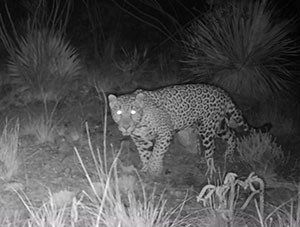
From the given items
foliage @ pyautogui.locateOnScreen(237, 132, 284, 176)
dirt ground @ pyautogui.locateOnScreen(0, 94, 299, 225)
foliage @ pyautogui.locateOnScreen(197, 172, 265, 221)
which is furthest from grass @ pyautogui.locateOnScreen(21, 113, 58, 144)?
foliage @ pyautogui.locateOnScreen(197, 172, 265, 221)

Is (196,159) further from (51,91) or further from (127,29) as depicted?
(127,29)

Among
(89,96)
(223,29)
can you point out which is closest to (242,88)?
(223,29)

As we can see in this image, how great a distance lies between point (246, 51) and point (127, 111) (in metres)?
3.61

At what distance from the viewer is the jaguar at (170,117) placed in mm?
6652

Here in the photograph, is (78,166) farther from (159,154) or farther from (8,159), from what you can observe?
(159,154)

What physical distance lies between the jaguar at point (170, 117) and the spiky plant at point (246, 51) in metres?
1.84

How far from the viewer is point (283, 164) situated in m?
6.93

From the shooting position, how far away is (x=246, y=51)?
31.1 ft

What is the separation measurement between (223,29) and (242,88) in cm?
107

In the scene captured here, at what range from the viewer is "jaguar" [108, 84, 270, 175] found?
21.8 ft

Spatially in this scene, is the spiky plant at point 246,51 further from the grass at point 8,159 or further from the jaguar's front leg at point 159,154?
the grass at point 8,159

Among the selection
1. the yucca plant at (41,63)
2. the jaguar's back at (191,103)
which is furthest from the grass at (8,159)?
the yucca plant at (41,63)

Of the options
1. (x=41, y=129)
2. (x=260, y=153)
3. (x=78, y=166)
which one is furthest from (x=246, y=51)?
(x=78, y=166)

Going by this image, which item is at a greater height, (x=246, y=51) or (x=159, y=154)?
(x=246, y=51)
